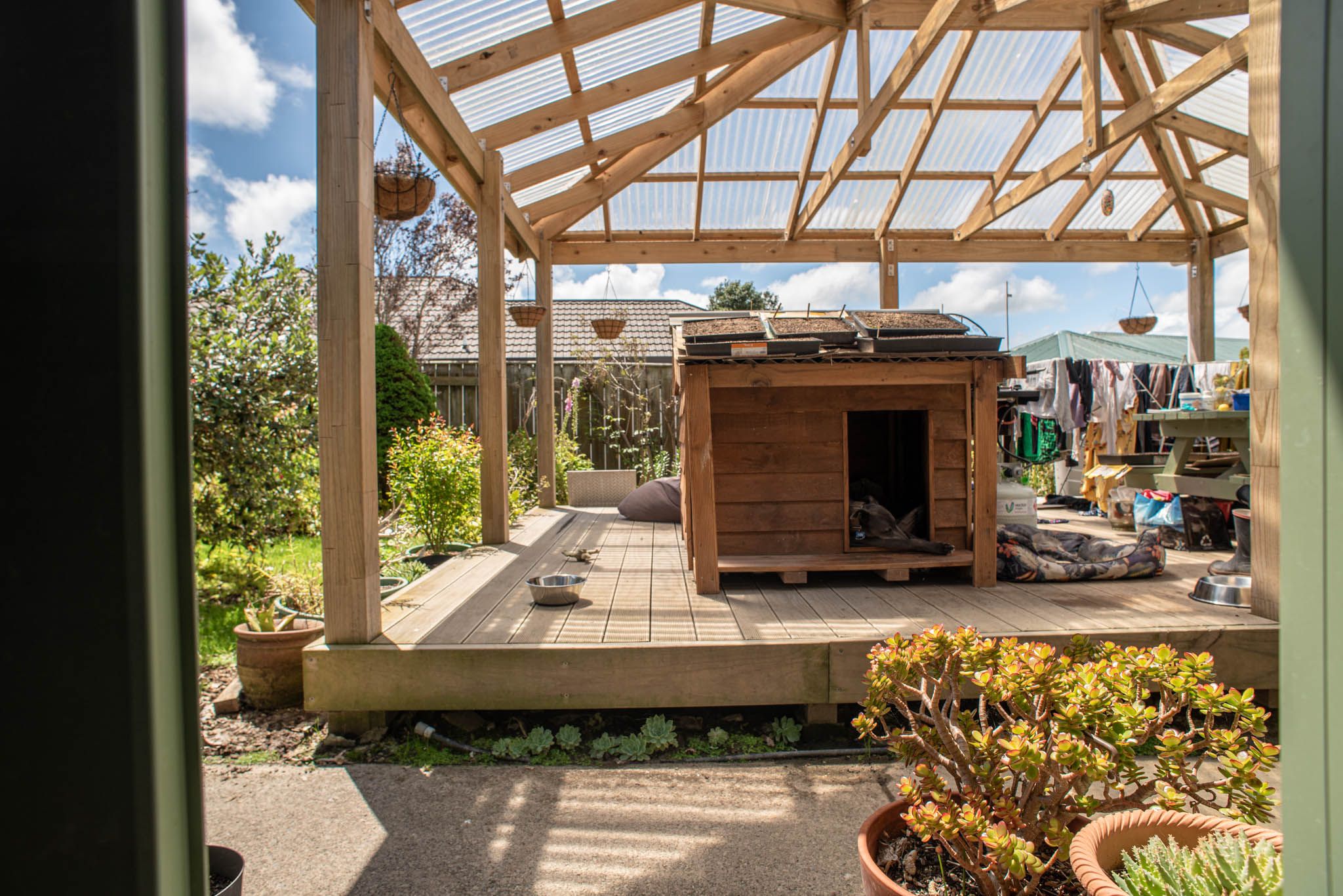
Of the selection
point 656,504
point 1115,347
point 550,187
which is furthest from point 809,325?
point 1115,347

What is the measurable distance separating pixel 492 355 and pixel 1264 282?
4.21m

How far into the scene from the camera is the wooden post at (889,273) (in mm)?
8578

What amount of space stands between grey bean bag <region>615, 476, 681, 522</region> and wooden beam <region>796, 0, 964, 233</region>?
313 centimetres

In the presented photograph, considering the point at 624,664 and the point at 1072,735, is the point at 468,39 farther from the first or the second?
the point at 1072,735

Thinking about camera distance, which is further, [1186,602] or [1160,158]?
[1160,158]

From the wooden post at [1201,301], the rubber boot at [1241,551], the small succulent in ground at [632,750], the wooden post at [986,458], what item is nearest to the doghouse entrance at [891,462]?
the wooden post at [986,458]

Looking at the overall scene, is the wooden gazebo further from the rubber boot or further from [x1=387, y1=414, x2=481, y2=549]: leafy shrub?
the rubber boot

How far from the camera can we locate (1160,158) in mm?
7371

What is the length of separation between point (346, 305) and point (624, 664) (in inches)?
63.1

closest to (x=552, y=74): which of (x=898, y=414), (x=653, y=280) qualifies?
(x=898, y=414)

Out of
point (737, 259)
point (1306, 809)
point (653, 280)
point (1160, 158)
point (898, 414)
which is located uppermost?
point (653, 280)

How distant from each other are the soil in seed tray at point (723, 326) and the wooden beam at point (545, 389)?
3585 mm

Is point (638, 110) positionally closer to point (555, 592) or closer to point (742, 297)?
point (555, 592)

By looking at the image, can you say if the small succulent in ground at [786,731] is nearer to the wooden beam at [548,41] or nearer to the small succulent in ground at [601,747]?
the small succulent in ground at [601,747]
